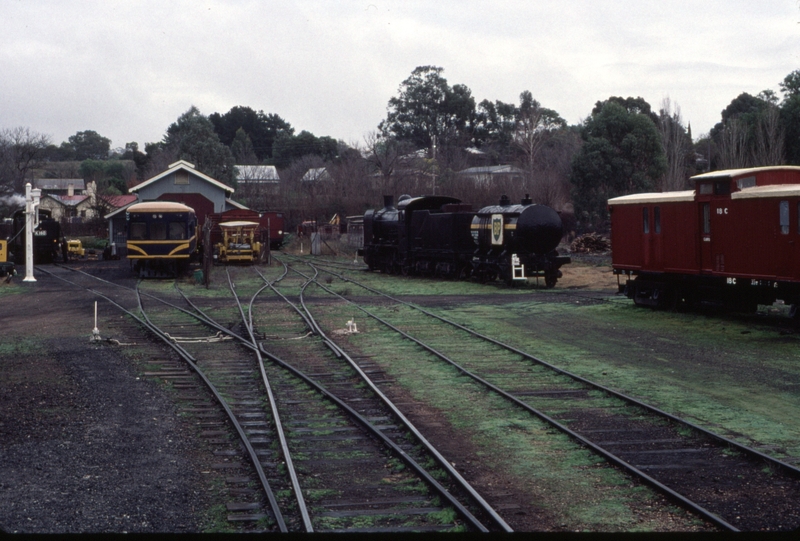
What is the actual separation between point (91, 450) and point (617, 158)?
148 feet

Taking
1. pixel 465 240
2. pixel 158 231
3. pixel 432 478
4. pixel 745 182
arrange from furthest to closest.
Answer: pixel 158 231, pixel 465 240, pixel 745 182, pixel 432 478

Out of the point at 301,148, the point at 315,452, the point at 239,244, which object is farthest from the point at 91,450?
the point at 301,148

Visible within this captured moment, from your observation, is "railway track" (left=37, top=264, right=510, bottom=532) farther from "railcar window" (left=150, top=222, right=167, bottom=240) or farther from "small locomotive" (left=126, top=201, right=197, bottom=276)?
"railcar window" (left=150, top=222, right=167, bottom=240)

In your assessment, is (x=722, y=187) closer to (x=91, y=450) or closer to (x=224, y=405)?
(x=224, y=405)

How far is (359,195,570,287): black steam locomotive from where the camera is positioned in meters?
27.8

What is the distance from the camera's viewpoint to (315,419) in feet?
32.7

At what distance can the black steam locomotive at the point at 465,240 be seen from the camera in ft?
91.3

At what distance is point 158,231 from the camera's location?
34.5m

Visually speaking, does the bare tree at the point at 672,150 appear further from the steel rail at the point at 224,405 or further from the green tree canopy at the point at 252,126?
the green tree canopy at the point at 252,126

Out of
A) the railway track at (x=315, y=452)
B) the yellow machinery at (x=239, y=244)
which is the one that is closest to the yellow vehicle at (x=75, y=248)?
the yellow machinery at (x=239, y=244)

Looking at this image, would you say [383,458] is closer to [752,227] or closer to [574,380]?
[574,380]

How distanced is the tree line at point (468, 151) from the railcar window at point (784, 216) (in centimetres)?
3168

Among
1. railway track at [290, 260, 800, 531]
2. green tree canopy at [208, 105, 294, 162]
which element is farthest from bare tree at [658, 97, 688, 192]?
green tree canopy at [208, 105, 294, 162]

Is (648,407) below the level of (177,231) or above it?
below
